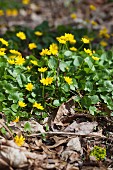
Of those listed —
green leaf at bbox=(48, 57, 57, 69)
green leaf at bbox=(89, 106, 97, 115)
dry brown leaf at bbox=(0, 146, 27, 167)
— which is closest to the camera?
dry brown leaf at bbox=(0, 146, 27, 167)

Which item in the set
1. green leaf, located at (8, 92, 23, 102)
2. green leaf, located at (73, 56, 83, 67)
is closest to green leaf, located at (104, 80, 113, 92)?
green leaf, located at (73, 56, 83, 67)

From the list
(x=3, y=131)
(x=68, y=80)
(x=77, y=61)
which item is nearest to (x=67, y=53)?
(x=77, y=61)

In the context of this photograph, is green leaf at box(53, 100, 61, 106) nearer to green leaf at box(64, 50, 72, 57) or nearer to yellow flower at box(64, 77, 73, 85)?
yellow flower at box(64, 77, 73, 85)

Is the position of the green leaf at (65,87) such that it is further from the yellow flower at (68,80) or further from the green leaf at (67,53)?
the green leaf at (67,53)

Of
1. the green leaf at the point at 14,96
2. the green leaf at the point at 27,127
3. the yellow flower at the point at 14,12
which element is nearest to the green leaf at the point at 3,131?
the green leaf at the point at 27,127

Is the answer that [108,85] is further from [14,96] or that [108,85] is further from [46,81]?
[14,96]

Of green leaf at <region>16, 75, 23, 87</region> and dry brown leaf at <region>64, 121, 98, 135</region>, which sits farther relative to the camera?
green leaf at <region>16, 75, 23, 87</region>

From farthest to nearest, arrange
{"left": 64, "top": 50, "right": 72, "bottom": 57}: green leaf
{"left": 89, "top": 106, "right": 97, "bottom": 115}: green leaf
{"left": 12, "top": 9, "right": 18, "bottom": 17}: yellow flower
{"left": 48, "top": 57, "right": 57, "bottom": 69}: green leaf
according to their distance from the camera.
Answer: {"left": 12, "top": 9, "right": 18, "bottom": 17}: yellow flower < {"left": 64, "top": 50, "right": 72, "bottom": 57}: green leaf < {"left": 48, "top": 57, "right": 57, "bottom": 69}: green leaf < {"left": 89, "top": 106, "right": 97, "bottom": 115}: green leaf

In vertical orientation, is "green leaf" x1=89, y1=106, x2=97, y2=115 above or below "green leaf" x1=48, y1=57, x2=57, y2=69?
below
